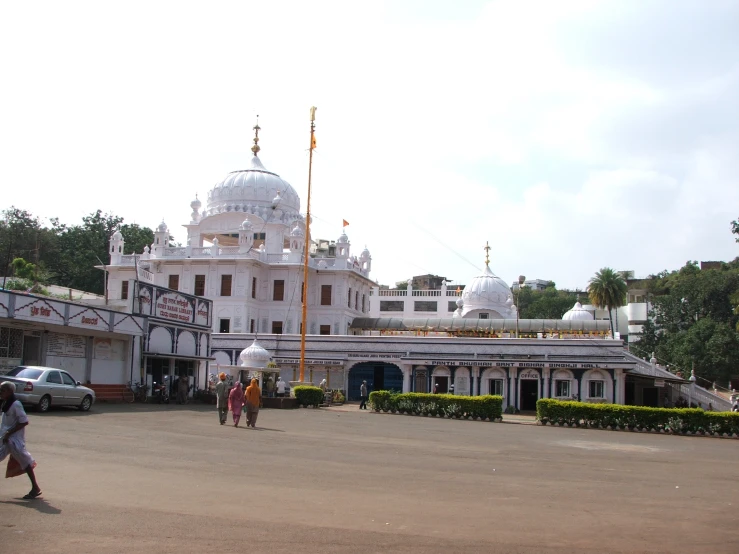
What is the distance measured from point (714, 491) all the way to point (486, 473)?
3.69 m

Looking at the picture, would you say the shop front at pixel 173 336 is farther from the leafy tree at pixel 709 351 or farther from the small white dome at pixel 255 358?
the leafy tree at pixel 709 351

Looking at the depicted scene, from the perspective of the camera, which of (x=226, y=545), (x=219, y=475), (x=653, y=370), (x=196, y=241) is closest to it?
(x=226, y=545)

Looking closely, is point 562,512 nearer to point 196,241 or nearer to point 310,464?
point 310,464

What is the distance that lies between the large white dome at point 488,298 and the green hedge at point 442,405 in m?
34.1

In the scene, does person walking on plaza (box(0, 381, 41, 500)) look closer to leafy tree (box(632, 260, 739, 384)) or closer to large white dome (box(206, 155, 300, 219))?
large white dome (box(206, 155, 300, 219))

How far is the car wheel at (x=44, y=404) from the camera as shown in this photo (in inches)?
860

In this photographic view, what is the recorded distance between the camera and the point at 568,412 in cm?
3016

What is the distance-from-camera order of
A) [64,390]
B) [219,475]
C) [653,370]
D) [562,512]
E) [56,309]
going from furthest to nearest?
1. [653,370]
2. [56,309]
3. [64,390]
4. [219,475]
5. [562,512]

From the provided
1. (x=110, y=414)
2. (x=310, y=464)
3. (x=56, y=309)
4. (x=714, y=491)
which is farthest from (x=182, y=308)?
(x=714, y=491)

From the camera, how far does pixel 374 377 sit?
5066 centimetres

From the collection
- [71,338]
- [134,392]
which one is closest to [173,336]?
[134,392]

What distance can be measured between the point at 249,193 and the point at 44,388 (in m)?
40.7

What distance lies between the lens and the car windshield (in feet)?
72.0

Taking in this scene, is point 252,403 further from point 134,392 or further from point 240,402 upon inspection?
point 134,392
